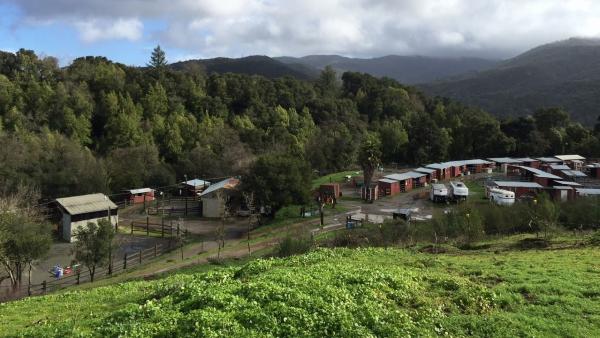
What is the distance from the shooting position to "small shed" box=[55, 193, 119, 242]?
144ft

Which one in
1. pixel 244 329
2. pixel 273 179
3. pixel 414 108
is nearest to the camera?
pixel 244 329

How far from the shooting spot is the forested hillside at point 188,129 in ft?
187

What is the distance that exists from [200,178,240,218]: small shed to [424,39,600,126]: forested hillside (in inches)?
3478

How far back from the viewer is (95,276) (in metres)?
30.3

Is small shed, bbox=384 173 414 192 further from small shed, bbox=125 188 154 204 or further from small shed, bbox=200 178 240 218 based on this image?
small shed, bbox=125 188 154 204

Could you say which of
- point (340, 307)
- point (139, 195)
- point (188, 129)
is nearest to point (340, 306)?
point (340, 307)

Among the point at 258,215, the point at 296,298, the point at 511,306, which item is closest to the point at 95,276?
the point at 258,215

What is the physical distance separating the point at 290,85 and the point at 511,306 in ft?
288

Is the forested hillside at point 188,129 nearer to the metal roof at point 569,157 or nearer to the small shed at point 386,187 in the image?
the metal roof at point 569,157

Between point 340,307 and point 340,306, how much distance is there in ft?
0.18

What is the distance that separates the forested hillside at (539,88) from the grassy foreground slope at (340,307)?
107 meters

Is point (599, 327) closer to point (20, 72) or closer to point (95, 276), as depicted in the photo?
point (95, 276)

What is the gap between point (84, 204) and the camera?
45938mm

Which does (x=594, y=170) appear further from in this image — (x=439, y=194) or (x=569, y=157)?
(x=439, y=194)
